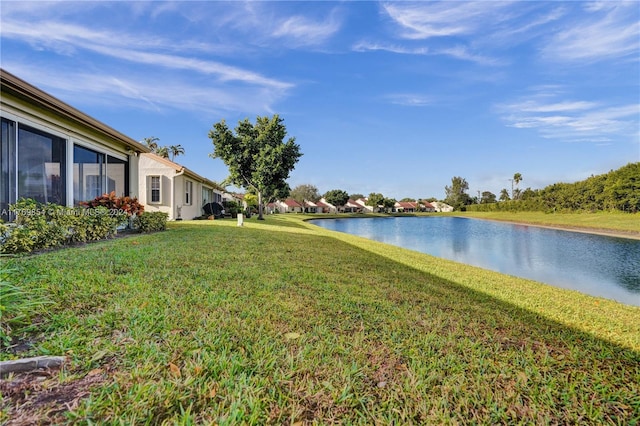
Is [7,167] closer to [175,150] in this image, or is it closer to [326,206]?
[175,150]

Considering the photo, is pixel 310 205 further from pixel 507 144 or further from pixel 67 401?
pixel 67 401

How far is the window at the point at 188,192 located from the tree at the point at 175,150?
132ft

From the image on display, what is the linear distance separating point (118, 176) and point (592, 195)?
194ft

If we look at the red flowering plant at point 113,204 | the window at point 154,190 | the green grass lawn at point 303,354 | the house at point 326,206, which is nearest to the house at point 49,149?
the red flowering plant at point 113,204

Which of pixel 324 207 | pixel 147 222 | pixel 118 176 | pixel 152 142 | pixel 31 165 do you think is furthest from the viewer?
pixel 324 207

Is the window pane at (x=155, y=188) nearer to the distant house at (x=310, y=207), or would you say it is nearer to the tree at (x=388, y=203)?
the distant house at (x=310, y=207)

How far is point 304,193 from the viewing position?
83.9 m

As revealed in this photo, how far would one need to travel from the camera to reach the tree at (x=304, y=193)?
83188 mm

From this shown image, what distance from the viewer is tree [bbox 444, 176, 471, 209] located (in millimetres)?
97812

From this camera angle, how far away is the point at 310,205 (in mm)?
80125

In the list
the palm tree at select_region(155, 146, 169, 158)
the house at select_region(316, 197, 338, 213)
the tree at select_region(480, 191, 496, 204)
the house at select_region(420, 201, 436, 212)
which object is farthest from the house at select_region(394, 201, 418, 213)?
the palm tree at select_region(155, 146, 169, 158)

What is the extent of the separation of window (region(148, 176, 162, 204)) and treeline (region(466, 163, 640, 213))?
170 ft

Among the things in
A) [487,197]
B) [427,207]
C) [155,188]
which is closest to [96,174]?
[155,188]

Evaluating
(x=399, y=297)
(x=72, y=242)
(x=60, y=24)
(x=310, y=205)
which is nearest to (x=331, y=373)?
(x=399, y=297)
